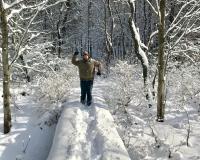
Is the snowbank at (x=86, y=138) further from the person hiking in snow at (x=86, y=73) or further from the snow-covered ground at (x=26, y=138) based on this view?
the person hiking in snow at (x=86, y=73)

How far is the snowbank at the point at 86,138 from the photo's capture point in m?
8.46

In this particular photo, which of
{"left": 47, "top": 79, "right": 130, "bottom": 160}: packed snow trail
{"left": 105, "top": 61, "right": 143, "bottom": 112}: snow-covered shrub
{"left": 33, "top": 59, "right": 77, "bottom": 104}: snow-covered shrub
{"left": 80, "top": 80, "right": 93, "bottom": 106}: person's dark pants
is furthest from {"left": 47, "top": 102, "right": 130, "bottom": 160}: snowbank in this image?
{"left": 33, "top": 59, "right": 77, "bottom": 104}: snow-covered shrub

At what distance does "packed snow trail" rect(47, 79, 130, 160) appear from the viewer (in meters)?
8.46

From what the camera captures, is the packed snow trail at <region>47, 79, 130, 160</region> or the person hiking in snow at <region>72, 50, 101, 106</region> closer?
the packed snow trail at <region>47, 79, 130, 160</region>

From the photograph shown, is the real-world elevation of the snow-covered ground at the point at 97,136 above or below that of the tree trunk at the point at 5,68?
below

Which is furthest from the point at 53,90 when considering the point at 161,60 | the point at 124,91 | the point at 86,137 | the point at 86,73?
the point at 86,137

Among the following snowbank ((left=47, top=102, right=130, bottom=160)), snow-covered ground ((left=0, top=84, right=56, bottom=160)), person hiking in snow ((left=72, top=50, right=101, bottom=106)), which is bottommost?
snow-covered ground ((left=0, top=84, right=56, bottom=160))

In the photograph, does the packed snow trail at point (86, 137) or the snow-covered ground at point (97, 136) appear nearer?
the packed snow trail at point (86, 137)

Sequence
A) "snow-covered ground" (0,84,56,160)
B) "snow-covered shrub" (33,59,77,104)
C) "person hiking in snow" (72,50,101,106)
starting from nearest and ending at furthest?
"snow-covered ground" (0,84,56,160)
"person hiking in snow" (72,50,101,106)
"snow-covered shrub" (33,59,77,104)

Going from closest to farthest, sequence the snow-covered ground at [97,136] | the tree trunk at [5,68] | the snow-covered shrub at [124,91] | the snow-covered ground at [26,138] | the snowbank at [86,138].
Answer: the snowbank at [86,138] < the snow-covered ground at [97,136] < the snow-covered ground at [26,138] < the tree trunk at [5,68] < the snow-covered shrub at [124,91]

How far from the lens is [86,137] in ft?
32.7

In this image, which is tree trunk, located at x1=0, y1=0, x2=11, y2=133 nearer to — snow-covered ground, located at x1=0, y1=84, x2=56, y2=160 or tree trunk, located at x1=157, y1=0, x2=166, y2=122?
snow-covered ground, located at x1=0, y1=84, x2=56, y2=160

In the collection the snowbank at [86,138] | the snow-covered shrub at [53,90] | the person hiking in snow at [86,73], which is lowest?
the snowbank at [86,138]

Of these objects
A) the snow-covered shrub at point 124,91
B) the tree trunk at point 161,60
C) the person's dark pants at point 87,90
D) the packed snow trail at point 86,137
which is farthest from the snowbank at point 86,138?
the tree trunk at point 161,60
